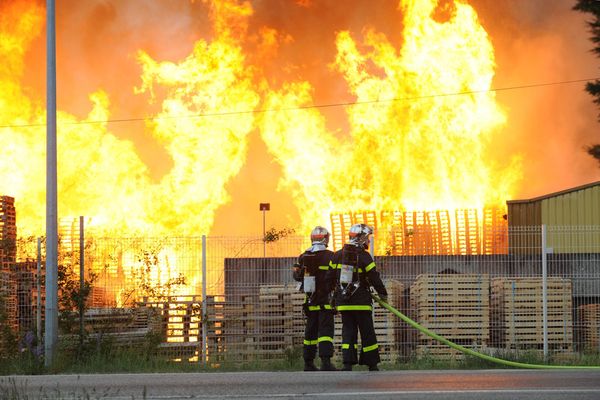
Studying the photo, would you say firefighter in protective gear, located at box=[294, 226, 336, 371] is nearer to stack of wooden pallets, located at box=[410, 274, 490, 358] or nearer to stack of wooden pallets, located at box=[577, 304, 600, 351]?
stack of wooden pallets, located at box=[410, 274, 490, 358]

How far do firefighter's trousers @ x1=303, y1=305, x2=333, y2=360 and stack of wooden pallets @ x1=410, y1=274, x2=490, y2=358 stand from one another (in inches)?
210

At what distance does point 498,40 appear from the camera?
132ft

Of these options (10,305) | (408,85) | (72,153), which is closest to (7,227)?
(10,305)

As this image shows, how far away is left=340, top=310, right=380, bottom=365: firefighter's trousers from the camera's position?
50.0 ft

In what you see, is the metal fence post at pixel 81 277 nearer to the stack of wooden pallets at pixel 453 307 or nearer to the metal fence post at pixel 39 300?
the metal fence post at pixel 39 300

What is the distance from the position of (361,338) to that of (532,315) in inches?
270

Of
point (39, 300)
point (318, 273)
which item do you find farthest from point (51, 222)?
point (318, 273)

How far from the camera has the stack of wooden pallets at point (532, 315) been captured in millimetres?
20734

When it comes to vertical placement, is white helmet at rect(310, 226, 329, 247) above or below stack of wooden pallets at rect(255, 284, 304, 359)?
above

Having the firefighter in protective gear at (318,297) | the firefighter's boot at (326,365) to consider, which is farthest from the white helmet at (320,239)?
the firefighter's boot at (326,365)

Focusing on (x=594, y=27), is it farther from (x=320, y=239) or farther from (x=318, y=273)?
(x=318, y=273)

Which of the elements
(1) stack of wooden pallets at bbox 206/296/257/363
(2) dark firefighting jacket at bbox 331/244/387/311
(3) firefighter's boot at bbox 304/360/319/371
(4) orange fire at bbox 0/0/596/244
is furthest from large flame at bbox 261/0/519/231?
(2) dark firefighting jacket at bbox 331/244/387/311

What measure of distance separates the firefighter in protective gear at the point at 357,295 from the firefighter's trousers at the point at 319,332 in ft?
0.73

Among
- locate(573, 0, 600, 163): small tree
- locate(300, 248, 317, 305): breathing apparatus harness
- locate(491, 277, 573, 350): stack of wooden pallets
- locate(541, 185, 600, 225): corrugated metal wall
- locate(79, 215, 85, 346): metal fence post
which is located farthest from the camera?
locate(541, 185, 600, 225): corrugated metal wall
